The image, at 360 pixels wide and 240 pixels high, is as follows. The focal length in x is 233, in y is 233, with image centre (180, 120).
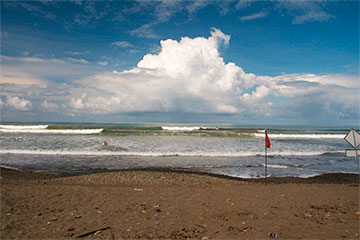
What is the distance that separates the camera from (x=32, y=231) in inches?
189

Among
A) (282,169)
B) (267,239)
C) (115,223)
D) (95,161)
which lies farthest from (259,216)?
(95,161)

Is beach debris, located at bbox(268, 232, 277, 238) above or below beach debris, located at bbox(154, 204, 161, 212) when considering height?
below

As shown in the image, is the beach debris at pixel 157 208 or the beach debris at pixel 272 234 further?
the beach debris at pixel 157 208

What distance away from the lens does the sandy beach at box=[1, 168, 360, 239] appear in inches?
194

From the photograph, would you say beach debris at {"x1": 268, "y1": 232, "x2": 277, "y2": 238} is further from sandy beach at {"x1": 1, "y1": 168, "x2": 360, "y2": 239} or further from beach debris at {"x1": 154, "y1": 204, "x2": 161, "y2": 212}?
beach debris at {"x1": 154, "y1": 204, "x2": 161, "y2": 212}

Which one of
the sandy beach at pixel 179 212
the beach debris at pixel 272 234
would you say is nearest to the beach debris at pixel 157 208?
the sandy beach at pixel 179 212

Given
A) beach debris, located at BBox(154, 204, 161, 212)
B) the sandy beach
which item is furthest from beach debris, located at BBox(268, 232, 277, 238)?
beach debris, located at BBox(154, 204, 161, 212)

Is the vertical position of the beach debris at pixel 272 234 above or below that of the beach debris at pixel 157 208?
below

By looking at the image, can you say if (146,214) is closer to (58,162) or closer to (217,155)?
(58,162)

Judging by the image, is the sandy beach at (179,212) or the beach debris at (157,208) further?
the beach debris at (157,208)

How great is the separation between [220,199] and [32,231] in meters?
5.07

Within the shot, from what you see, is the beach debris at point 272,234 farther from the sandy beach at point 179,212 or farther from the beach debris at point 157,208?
the beach debris at point 157,208

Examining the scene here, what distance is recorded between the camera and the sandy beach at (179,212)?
494cm

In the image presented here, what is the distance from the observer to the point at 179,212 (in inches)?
243
